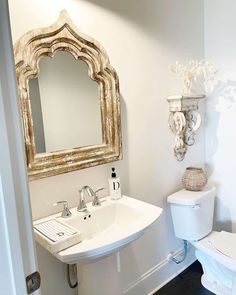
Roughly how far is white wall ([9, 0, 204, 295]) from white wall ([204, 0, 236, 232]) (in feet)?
0.31

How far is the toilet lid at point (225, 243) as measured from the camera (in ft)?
5.57

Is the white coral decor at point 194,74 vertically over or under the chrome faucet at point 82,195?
over

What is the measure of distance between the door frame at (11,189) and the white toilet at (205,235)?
1406 mm

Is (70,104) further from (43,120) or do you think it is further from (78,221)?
(78,221)

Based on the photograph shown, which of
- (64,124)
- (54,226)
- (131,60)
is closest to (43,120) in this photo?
(64,124)

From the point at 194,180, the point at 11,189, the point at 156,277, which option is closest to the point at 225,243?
the point at 194,180

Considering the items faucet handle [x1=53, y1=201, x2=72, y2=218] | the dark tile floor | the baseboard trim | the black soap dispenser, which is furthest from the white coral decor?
the dark tile floor

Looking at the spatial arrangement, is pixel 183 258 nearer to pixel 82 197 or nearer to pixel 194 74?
pixel 82 197

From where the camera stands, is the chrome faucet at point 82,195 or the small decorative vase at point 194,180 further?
the small decorative vase at point 194,180

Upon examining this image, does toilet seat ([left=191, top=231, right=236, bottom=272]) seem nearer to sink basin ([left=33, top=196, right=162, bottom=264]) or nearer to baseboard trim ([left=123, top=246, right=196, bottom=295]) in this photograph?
baseboard trim ([left=123, top=246, right=196, bottom=295])

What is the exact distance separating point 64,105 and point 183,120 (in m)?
0.94

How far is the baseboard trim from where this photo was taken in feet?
6.11

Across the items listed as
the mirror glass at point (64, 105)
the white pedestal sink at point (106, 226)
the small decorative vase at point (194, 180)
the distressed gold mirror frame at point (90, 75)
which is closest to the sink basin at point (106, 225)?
the white pedestal sink at point (106, 226)

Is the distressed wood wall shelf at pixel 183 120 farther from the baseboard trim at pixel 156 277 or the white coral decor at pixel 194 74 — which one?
the baseboard trim at pixel 156 277
